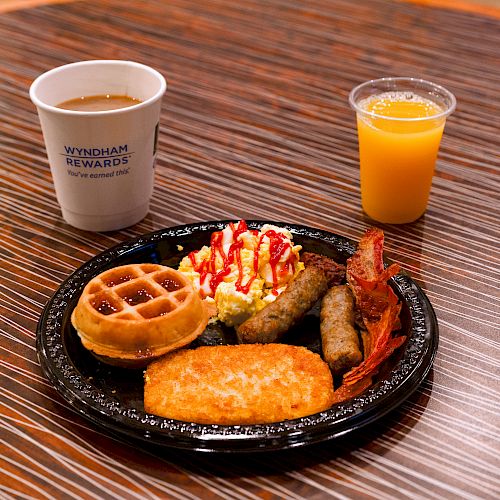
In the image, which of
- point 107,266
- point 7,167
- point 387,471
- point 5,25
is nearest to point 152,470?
point 387,471

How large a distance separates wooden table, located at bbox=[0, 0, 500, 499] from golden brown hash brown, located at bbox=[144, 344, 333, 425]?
8 centimetres

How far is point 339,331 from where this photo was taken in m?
1.59

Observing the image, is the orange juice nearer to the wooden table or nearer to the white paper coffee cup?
the wooden table

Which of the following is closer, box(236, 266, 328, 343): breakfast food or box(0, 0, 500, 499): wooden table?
box(0, 0, 500, 499): wooden table

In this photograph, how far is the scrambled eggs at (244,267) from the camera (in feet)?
5.72

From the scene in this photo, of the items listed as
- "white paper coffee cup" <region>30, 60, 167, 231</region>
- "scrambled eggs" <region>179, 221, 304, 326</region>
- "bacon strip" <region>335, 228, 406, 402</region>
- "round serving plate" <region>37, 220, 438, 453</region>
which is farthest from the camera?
"white paper coffee cup" <region>30, 60, 167, 231</region>

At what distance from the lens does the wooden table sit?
136 cm

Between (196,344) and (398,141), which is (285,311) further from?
(398,141)

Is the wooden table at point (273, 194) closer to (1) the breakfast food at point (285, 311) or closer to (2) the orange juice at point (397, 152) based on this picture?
(2) the orange juice at point (397, 152)

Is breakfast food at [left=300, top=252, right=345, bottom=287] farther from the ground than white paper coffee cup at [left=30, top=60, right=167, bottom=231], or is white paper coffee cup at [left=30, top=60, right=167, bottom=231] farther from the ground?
white paper coffee cup at [left=30, top=60, right=167, bottom=231]

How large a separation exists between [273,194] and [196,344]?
2.37ft

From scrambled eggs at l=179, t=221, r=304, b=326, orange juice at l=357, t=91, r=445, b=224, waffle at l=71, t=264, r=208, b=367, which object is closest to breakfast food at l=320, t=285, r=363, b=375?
scrambled eggs at l=179, t=221, r=304, b=326

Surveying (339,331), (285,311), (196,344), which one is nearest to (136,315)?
(196,344)

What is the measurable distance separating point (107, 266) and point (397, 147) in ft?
2.69
